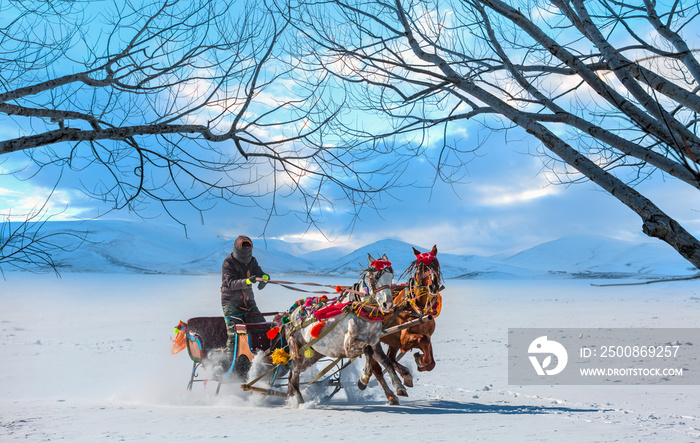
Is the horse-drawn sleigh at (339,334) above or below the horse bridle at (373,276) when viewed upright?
below

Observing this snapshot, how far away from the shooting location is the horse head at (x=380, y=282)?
7.75 m

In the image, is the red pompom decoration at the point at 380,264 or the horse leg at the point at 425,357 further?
the horse leg at the point at 425,357

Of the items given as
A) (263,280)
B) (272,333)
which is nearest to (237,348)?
(272,333)

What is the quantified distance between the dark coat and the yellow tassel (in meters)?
0.96

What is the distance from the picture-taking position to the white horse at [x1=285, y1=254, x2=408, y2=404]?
7.93 m

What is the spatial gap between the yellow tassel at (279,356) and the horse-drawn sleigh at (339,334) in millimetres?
14

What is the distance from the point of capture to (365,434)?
23.8 ft

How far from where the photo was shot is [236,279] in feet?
31.2

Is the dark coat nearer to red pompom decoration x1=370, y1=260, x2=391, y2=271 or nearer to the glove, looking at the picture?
the glove

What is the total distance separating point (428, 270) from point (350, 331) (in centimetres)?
133

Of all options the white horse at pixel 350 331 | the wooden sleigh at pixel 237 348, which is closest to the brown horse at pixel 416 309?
the wooden sleigh at pixel 237 348

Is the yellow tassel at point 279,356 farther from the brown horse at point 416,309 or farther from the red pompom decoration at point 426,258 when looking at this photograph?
the red pompom decoration at point 426,258

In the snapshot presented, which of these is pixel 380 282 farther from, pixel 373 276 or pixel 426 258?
pixel 426 258

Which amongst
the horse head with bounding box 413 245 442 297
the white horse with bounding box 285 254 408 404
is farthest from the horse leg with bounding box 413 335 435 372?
the horse head with bounding box 413 245 442 297
